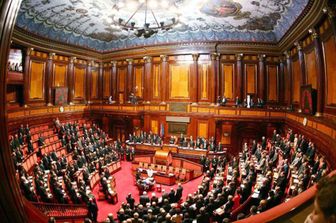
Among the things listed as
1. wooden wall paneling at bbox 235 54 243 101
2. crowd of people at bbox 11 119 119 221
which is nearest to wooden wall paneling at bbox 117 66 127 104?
crowd of people at bbox 11 119 119 221

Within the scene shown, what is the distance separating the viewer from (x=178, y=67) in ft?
52.3

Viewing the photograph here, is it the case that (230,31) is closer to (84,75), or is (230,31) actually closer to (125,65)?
(125,65)

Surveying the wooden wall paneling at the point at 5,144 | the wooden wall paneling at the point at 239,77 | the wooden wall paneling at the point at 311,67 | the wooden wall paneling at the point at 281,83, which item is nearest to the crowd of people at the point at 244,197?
the wooden wall paneling at the point at 311,67

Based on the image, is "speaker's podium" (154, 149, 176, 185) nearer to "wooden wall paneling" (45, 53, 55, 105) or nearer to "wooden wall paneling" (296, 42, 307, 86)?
"wooden wall paneling" (296, 42, 307, 86)

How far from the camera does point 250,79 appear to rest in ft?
48.6

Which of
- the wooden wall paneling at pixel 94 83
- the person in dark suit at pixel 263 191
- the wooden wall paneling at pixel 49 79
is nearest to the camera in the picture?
the person in dark suit at pixel 263 191

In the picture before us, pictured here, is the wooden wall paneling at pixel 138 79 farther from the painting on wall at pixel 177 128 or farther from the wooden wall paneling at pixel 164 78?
the painting on wall at pixel 177 128

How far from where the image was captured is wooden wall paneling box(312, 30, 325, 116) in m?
8.26

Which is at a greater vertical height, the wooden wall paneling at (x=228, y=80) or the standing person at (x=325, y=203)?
the wooden wall paneling at (x=228, y=80)

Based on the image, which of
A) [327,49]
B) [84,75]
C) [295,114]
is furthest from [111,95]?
[327,49]

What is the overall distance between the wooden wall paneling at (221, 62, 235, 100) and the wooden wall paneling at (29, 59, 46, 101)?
34.2 feet

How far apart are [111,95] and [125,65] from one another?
2.42 meters

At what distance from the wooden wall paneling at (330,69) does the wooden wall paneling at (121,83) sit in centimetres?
1264

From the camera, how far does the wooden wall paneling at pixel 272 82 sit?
14430 mm
